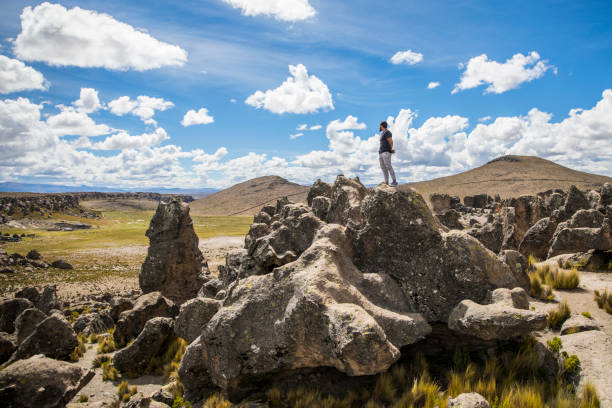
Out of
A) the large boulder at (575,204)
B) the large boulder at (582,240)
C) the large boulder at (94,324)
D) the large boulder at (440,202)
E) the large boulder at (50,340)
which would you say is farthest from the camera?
the large boulder at (440,202)

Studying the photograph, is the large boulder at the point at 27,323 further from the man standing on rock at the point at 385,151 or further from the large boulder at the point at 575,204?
the large boulder at the point at 575,204

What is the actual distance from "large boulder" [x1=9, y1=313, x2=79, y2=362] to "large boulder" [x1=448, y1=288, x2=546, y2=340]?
13.9 metres

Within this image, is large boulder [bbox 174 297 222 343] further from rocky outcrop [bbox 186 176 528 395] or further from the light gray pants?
the light gray pants

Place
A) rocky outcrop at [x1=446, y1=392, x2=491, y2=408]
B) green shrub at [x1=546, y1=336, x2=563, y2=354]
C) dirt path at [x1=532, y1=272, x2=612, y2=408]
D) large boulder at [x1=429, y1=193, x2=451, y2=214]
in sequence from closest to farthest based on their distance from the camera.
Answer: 1. rocky outcrop at [x1=446, y1=392, x2=491, y2=408]
2. dirt path at [x1=532, y1=272, x2=612, y2=408]
3. green shrub at [x1=546, y1=336, x2=563, y2=354]
4. large boulder at [x1=429, y1=193, x2=451, y2=214]

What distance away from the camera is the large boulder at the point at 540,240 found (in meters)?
18.9

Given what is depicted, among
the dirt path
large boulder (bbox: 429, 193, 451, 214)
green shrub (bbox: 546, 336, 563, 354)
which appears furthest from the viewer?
large boulder (bbox: 429, 193, 451, 214)

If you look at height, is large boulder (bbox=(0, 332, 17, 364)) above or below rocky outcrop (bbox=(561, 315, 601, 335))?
below

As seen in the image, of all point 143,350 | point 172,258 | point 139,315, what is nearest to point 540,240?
point 143,350

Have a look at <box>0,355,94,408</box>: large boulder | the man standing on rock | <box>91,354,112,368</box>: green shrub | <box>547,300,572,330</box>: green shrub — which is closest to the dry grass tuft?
<box>547,300,572,330</box>: green shrub

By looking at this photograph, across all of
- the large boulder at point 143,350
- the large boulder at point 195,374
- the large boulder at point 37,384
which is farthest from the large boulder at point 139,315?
the large boulder at point 195,374

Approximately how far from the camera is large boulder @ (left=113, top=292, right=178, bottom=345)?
14305 millimetres

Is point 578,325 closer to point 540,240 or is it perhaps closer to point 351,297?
point 351,297

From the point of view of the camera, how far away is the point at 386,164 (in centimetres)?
1384

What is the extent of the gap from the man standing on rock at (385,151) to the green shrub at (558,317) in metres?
6.81
